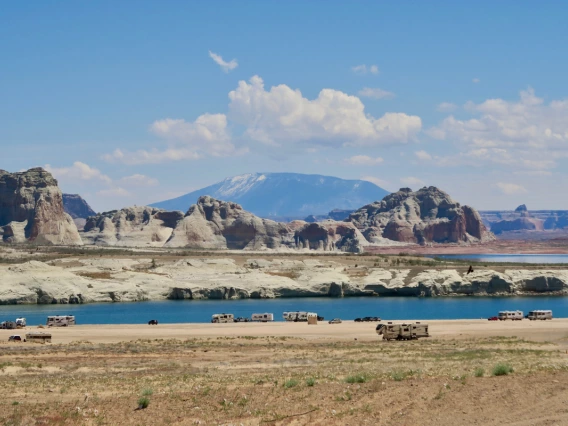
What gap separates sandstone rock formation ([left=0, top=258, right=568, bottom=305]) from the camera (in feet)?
328

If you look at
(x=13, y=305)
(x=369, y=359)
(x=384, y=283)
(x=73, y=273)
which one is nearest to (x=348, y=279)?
(x=384, y=283)

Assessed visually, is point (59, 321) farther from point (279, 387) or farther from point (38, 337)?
point (279, 387)

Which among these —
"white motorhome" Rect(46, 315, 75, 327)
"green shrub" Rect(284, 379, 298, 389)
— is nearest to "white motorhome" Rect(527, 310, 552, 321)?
"white motorhome" Rect(46, 315, 75, 327)

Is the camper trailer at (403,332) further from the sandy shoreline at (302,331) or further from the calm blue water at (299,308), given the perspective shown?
the calm blue water at (299,308)

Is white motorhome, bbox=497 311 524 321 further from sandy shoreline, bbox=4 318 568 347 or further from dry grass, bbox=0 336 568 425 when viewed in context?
dry grass, bbox=0 336 568 425

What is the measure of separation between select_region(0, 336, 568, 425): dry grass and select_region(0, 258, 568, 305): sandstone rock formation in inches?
2358

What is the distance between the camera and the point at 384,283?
4414 inches

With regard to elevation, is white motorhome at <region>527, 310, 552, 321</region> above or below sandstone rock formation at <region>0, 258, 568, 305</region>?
below

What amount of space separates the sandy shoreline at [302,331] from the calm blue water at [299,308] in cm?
1222

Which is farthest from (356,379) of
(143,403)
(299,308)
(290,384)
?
(299,308)

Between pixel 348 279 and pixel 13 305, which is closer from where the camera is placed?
pixel 13 305

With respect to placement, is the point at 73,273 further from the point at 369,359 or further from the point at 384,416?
the point at 384,416

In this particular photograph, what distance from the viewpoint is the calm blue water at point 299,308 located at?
80.8 m

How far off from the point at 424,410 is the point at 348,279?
9293cm
